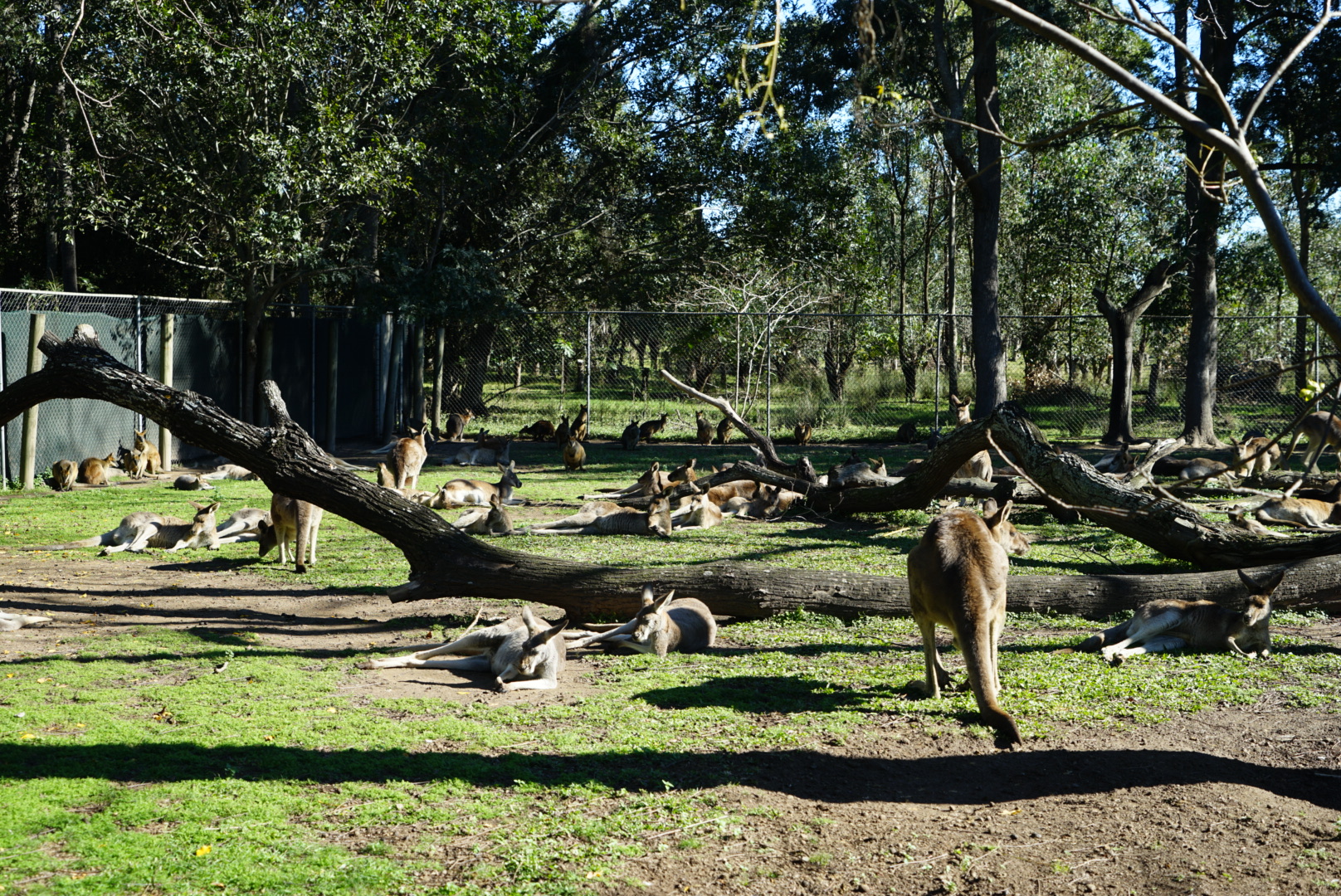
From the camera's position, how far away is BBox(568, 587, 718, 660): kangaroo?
7.22 meters

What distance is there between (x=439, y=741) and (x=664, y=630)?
2.19 meters

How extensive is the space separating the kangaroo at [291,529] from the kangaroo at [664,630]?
3.71 metres

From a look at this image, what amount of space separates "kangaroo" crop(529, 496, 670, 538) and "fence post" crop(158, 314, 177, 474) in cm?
762

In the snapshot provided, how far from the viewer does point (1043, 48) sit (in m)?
32.7

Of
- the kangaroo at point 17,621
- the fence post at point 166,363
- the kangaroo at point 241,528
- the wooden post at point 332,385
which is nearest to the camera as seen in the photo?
the kangaroo at point 17,621

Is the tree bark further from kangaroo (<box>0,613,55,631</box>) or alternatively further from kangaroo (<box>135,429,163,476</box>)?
kangaroo (<box>0,613,55,631</box>)

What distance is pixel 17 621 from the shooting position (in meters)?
7.43

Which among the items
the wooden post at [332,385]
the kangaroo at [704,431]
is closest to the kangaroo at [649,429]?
the kangaroo at [704,431]

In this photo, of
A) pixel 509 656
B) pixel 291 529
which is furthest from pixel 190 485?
pixel 509 656

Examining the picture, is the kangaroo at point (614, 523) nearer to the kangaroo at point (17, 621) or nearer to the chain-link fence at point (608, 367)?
the kangaroo at point (17, 621)

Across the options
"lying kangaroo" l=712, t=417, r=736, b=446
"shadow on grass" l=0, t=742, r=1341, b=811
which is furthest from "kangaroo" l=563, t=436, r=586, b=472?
"shadow on grass" l=0, t=742, r=1341, b=811

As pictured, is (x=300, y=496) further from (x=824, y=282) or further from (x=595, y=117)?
(x=824, y=282)

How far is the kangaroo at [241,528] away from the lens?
11219 mm

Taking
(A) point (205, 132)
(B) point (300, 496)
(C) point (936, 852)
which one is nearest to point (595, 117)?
(A) point (205, 132)
